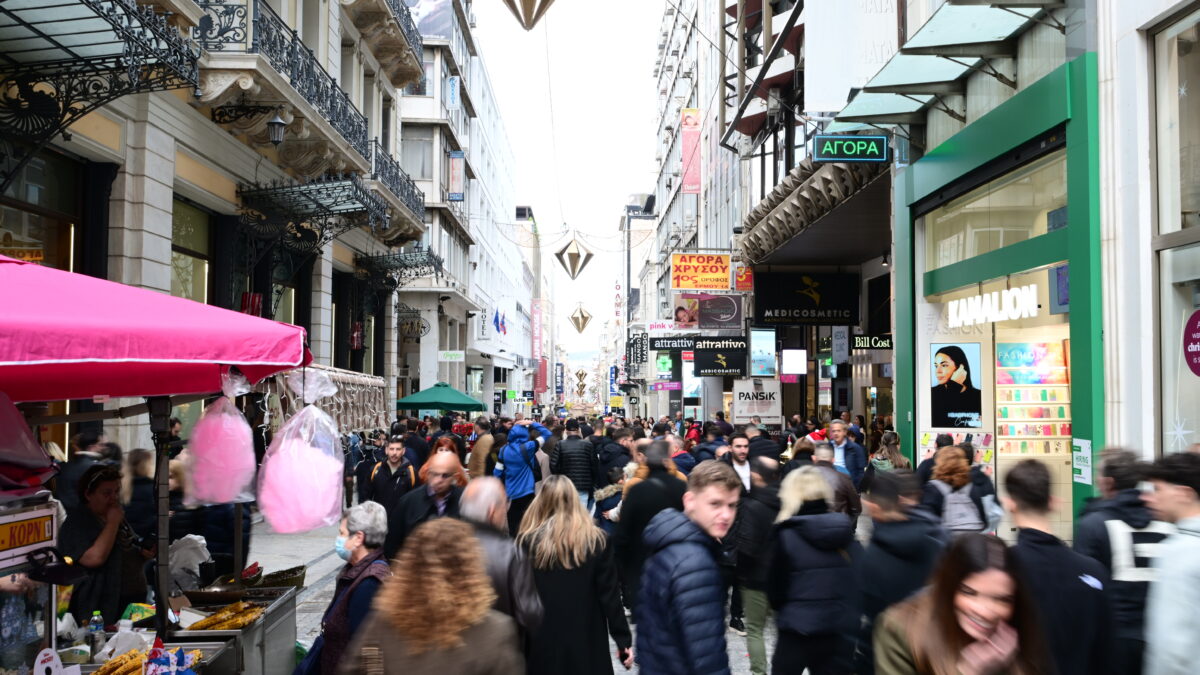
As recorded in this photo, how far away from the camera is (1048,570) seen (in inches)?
163

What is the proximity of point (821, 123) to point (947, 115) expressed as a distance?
405cm

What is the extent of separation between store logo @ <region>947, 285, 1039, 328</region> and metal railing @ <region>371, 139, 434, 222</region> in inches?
579

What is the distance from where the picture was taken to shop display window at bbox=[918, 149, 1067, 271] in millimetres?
11047

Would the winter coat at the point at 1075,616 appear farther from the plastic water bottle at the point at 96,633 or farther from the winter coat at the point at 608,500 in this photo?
the winter coat at the point at 608,500

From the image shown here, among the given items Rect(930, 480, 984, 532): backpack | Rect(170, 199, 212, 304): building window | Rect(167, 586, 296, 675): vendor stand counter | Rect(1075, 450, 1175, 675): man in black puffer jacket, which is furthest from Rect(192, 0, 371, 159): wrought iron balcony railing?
Rect(1075, 450, 1175, 675): man in black puffer jacket

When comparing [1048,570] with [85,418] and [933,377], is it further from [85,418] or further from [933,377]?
[933,377]

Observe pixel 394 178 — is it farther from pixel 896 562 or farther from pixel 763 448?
pixel 896 562

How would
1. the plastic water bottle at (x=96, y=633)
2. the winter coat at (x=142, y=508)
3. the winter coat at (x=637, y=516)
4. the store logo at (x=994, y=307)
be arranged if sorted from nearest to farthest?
the plastic water bottle at (x=96, y=633)
the winter coat at (x=637, y=516)
the winter coat at (x=142, y=508)
the store logo at (x=994, y=307)

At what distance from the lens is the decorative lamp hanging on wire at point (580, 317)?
182 ft

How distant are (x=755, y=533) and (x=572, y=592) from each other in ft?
8.44

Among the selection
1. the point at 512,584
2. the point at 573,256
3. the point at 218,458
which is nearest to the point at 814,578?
the point at 512,584

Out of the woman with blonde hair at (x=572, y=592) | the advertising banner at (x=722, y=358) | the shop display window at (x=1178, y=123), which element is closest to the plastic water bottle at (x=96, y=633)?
the woman with blonde hair at (x=572, y=592)

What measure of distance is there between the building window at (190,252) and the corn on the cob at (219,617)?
9.82 metres

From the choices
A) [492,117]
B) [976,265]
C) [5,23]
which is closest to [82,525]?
[5,23]
